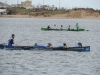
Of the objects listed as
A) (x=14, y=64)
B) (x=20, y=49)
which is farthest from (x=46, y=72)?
(x=20, y=49)

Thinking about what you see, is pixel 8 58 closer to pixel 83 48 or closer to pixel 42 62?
pixel 42 62

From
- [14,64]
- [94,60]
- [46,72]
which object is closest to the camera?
[46,72]

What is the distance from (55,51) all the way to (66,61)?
811 centimetres

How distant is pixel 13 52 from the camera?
167ft

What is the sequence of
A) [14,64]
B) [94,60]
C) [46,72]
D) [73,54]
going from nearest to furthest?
1. [46,72]
2. [14,64]
3. [94,60]
4. [73,54]

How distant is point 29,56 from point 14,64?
20.8ft

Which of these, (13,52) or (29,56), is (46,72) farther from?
(13,52)

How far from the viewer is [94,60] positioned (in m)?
45.1

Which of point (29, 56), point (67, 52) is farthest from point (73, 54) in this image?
point (29, 56)

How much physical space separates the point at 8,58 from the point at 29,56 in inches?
108

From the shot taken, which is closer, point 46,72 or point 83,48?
point 46,72

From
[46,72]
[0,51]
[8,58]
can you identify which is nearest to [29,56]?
[8,58]

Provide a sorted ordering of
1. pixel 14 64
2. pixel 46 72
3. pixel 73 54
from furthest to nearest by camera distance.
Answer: pixel 73 54, pixel 14 64, pixel 46 72

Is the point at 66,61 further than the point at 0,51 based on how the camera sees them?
No
